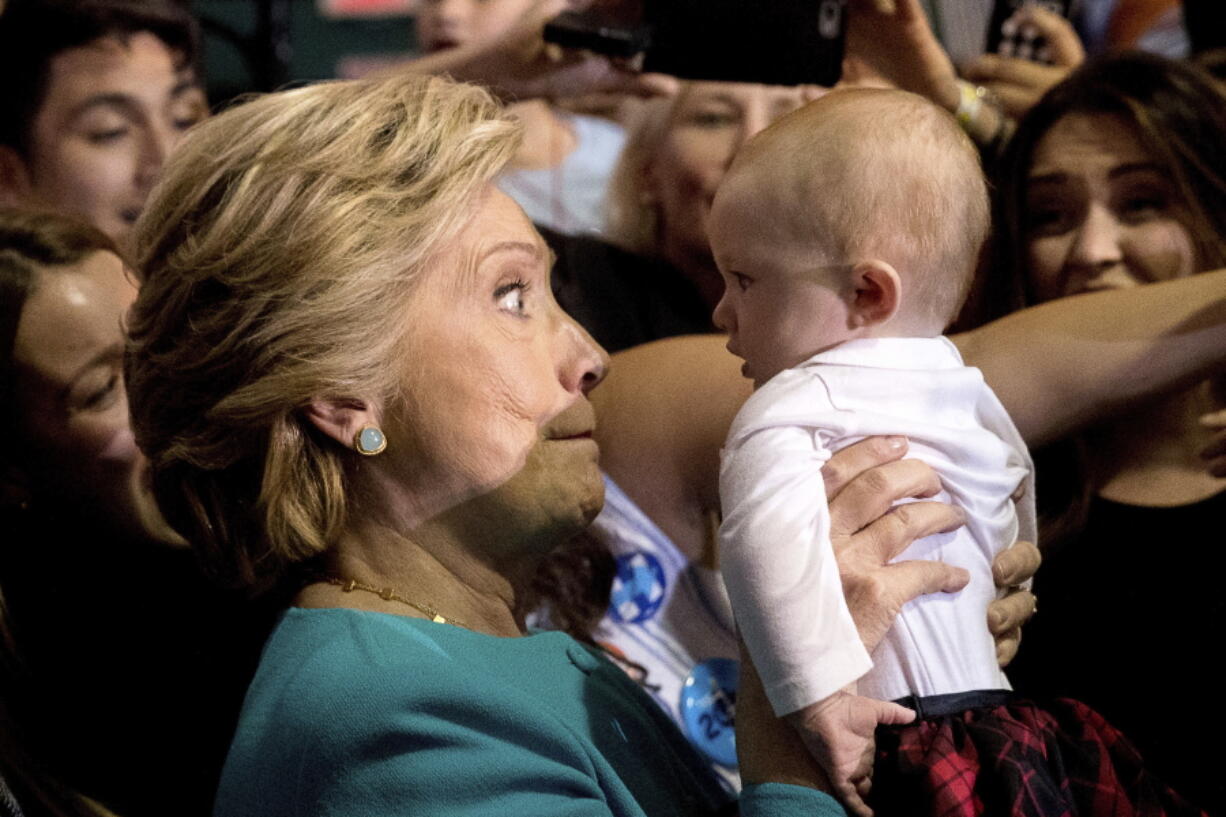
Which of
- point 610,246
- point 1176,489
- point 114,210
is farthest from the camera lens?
point 114,210

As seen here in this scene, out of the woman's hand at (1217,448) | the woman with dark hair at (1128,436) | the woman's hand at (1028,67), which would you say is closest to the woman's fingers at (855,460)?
Result: the woman's hand at (1217,448)

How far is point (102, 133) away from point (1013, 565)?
5.80 ft

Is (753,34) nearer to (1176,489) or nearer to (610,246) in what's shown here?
(610,246)

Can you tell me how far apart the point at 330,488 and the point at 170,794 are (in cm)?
76

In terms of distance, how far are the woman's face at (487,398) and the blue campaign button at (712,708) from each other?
422 millimetres

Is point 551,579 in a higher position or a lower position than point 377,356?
lower

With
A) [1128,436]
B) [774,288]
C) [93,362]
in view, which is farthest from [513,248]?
[1128,436]

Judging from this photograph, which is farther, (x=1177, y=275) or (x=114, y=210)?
(x=114, y=210)

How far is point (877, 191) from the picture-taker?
1158 millimetres

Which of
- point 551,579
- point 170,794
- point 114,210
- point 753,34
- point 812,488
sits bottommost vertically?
point 170,794

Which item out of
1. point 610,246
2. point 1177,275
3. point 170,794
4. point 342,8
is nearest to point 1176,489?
point 1177,275

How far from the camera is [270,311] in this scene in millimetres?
1201

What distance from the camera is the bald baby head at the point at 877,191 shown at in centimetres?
116

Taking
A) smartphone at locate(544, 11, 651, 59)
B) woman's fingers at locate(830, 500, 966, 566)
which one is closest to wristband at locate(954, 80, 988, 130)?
smartphone at locate(544, 11, 651, 59)
